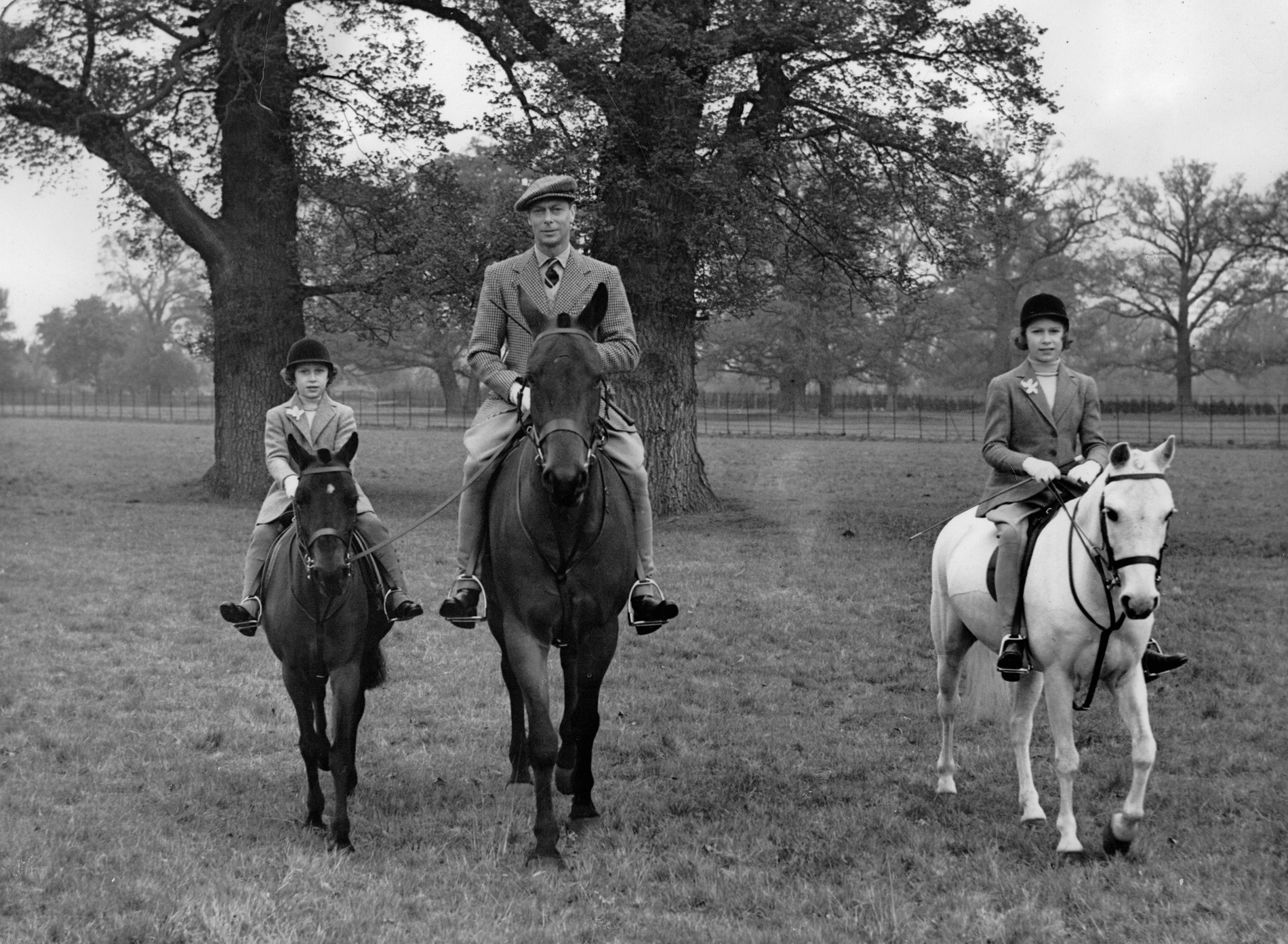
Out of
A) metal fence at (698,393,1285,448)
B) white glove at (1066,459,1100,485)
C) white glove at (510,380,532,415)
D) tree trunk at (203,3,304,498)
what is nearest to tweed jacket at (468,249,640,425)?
white glove at (510,380,532,415)

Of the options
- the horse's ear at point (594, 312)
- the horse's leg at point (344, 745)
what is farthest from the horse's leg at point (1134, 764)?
the horse's leg at point (344, 745)

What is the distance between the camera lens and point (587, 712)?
682 centimetres

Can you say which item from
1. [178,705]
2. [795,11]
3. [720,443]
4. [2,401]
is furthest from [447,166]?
[2,401]

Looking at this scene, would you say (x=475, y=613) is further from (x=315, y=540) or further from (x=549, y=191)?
(x=549, y=191)

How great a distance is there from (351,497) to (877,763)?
385 cm

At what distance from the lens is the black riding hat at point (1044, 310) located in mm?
7203

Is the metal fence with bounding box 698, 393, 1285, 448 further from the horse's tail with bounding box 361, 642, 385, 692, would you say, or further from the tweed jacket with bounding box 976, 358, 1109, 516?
the horse's tail with bounding box 361, 642, 385, 692

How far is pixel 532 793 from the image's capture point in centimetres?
755

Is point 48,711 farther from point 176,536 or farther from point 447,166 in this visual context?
point 447,166

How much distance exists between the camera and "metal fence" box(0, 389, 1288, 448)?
52469 mm

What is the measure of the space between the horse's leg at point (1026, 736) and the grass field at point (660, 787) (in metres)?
0.14

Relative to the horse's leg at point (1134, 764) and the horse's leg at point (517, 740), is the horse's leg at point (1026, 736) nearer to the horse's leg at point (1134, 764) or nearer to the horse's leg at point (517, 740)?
the horse's leg at point (1134, 764)

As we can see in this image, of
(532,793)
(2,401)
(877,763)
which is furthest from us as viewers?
(2,401)

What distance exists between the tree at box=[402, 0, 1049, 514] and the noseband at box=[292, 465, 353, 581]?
1295cm
